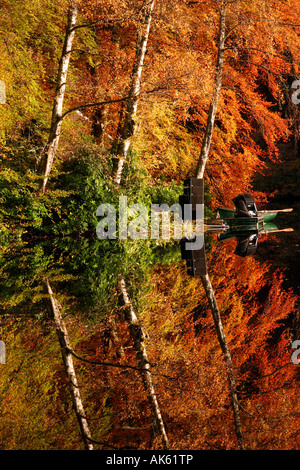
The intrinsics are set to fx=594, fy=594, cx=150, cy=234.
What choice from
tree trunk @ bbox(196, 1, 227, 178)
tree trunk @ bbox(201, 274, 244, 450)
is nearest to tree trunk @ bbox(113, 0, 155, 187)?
tree trunk @ bbox(196, 1, 227, 178)

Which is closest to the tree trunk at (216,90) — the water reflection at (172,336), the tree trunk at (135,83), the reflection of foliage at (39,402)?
the tree trunk at (135,83)

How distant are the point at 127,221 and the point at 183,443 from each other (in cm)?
971

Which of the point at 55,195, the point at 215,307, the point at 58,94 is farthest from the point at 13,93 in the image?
the point at 215,307

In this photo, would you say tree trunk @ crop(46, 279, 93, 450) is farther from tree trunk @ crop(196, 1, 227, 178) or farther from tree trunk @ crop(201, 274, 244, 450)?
tree trunk @ crop(196, 1, 227, 178)

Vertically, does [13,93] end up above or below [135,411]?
above

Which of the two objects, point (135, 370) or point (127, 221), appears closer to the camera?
point (135, 370)

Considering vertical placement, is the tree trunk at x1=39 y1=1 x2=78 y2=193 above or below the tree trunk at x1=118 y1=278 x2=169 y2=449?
above

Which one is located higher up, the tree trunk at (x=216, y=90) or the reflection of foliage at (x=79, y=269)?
the tree trunk at (x=216, y=90)

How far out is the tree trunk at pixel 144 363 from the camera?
417 cm

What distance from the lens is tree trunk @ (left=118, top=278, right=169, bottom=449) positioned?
4.17 m

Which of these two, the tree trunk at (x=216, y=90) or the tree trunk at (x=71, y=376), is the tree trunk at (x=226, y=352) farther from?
the tree trunk at (x=216, y=90)

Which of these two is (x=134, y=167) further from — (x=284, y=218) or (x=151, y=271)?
(x=284, y=218)
